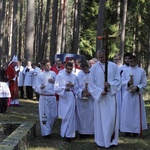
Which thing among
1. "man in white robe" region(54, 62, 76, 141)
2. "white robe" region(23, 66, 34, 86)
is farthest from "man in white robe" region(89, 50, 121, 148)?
"white robe" region(23, 66, 34, 86)

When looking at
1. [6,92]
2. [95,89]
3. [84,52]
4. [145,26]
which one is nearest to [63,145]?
[95,89]

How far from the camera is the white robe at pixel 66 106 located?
8539 millimetres

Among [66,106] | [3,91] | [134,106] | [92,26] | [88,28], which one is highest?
[92,26]

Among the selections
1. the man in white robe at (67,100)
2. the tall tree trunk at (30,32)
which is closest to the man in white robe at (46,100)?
the man in white robe at (67,100)

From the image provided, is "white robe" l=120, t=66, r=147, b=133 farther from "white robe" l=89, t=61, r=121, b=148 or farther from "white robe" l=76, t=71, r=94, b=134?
"white robe" l=89, t=61, r=121, b=148

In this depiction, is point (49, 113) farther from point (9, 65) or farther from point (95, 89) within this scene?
point (9, 65)

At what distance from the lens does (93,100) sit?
29.4 ft

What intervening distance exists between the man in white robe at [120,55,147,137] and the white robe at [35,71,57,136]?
1.87 m

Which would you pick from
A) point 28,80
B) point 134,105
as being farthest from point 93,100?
point 28,80

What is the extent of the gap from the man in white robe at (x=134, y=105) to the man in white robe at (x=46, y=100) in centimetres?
187

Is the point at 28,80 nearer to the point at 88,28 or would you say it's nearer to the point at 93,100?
the point at 93,100

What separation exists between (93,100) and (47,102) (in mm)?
1169

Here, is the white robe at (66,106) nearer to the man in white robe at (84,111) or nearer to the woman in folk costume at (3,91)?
the man in white robe at (84,111)

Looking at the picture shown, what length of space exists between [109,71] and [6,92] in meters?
5.75
